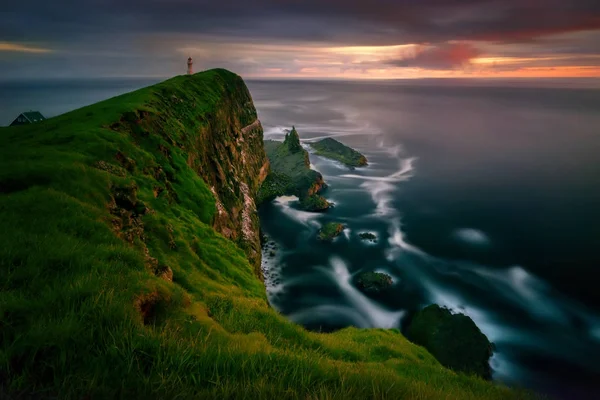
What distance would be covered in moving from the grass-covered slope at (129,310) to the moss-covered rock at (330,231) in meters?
31.8

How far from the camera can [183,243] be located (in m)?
18.0

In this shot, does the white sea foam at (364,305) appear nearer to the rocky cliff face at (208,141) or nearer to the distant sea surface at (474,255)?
the distant sea surface at (474,255)

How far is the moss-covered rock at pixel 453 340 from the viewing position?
2978 cm

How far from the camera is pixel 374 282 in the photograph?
43.0m

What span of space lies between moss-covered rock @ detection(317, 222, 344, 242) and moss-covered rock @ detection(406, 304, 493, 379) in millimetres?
23519

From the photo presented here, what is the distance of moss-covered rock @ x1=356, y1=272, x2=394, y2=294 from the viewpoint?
42.6m

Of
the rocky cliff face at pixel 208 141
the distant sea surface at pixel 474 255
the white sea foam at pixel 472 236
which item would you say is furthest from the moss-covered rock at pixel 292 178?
the white sea foam at pixel 472 236

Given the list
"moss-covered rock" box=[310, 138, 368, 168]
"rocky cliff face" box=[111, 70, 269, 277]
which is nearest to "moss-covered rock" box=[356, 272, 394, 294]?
"rocky cliff face" box=[111, 70, 269, 277]

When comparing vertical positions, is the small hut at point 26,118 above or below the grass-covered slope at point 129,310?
above

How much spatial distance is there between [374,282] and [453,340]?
519 inches

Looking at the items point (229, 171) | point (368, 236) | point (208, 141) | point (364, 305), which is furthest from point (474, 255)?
point (208, 141)

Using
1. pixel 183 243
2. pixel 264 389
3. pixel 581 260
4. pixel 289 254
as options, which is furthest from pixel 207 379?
pixel 581 260

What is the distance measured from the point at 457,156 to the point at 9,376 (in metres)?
120

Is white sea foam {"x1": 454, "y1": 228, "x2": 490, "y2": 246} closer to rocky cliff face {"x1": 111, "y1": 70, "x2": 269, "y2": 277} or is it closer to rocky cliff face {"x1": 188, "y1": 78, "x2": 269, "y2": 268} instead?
rocky cliff face {"x1": 188, "y1": 78, "x2": 269, "y2": 268}
